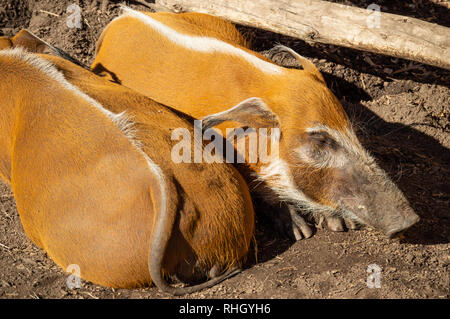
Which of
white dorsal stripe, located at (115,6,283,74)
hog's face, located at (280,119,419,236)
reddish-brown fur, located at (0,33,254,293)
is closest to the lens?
reddish-brown fur, located at (0,33,254,293)

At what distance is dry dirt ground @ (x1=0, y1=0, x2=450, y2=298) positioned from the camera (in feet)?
11.6

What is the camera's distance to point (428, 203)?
433 cm

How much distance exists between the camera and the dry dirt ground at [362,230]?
A: 3.54 m

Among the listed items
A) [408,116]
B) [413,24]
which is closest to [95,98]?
[413,24]

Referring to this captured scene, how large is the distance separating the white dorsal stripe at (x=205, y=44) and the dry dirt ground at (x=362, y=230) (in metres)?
1.14

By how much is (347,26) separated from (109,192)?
237 centimetres

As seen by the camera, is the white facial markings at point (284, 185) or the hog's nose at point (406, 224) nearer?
the hog's nose at point (406, 224)

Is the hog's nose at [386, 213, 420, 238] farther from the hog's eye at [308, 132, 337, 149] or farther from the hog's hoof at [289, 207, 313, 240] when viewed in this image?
the hog's eye at [308, 132, 337, 149]

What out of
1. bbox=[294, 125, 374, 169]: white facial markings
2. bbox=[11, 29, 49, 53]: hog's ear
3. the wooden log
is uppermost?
the wooden log

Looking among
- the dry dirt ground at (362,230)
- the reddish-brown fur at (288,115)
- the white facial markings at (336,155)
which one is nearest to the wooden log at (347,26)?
the reddish-brown fur at (288,115)

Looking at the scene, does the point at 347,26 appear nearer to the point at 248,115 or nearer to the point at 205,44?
the point at 205,44

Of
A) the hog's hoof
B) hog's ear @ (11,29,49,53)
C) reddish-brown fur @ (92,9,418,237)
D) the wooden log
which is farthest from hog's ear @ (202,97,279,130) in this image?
hog's ear @ (11,29,49,53)

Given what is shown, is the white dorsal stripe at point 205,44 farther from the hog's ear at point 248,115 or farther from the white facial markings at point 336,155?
the white facial markings at point 336,155

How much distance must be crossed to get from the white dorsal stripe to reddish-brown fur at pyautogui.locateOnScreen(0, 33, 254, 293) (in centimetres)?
86
